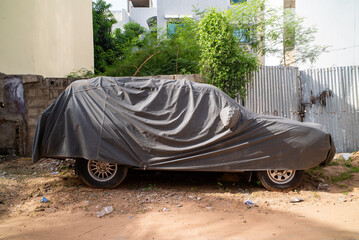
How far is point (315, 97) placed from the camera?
8336mm

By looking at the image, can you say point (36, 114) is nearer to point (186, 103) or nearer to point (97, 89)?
point (97, 89)

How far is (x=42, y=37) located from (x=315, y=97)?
30.1 feet

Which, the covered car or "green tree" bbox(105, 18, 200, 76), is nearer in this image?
the covered car

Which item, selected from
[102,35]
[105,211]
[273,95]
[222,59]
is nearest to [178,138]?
[105,211]

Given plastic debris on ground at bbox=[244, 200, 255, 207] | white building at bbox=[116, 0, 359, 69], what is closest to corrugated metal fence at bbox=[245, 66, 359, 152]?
white building at bbox=[116, 0, 359, 69]

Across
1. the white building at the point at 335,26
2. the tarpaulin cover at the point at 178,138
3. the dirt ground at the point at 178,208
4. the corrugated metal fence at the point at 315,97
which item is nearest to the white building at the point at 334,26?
the white building at the point at 335,26

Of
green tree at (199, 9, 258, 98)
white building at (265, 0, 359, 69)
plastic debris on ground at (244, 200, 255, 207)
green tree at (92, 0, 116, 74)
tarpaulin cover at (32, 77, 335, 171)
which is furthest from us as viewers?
green tree at (92, 0, 116, 74)

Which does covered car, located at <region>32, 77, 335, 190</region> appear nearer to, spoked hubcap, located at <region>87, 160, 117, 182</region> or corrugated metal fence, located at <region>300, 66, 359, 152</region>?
spoked hubcap, located at <region>87, 160, 117, 182</region>

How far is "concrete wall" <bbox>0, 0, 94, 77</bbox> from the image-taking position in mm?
8750

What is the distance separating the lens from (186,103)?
5023 mm

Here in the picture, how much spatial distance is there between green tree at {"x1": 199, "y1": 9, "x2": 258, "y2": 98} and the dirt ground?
292 cm

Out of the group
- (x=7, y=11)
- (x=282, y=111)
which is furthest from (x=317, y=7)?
(x=7, y=11)

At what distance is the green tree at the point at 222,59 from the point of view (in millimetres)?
7766

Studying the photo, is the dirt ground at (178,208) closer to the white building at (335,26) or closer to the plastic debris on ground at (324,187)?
the plastic debris on ground at (324,187)
